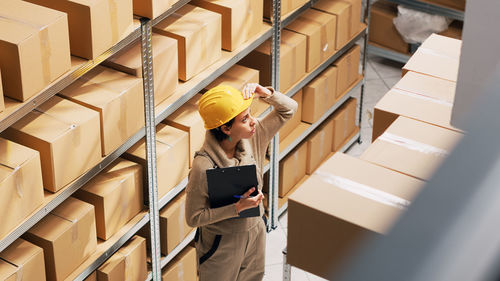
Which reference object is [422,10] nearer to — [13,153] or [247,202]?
[247,202]

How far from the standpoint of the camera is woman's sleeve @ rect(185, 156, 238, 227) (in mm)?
3139

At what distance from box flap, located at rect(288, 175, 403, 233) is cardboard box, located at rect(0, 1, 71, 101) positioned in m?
1.45

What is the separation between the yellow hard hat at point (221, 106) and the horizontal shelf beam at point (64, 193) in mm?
629

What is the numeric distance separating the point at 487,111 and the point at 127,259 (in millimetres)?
3665

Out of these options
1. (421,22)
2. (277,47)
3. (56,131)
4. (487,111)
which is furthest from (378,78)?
(487,111)

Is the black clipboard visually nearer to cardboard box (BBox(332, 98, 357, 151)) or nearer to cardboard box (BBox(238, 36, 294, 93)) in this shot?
cardboard box (BBox(238, 36, 294, 93))

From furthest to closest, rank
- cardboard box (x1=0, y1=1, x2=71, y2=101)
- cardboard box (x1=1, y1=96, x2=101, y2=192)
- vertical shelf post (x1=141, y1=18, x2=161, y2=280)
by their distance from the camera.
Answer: vertical shelf post (x1=141, y1=18, x2=161, y2=280)
cardboard box (x1=1, y1=96, x2=101, y2=192)
cardboard box (x1=0, y1=1, x2=71, y2=101)

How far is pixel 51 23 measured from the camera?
9.36 feet

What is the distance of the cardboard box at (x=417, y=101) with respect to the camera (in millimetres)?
2377

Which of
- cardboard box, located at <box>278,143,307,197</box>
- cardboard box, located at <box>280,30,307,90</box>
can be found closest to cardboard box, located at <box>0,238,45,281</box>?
cardboard box, located at <box>280,30,307,90</box>

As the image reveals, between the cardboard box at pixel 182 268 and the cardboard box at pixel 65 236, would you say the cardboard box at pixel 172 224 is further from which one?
the cardboard box at pixel 65 236

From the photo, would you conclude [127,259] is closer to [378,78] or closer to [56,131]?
[56,131]

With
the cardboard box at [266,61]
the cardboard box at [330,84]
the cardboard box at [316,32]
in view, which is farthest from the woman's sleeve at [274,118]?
the cardboard box at [330,84]

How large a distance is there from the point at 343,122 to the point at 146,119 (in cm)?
256
